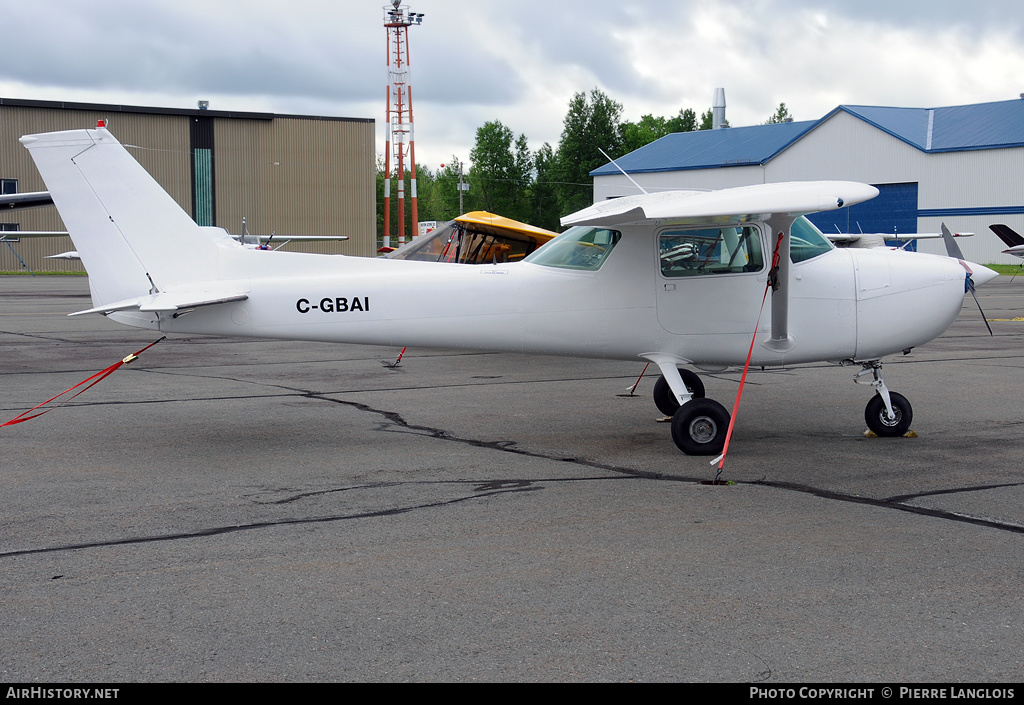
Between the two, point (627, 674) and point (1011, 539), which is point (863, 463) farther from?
point (627, 674)

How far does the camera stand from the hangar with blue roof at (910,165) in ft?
170

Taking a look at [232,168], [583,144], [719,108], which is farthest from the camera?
[583,144]

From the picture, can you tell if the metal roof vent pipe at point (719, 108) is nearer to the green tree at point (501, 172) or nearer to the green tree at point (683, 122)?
the green tree at point (501, 172)

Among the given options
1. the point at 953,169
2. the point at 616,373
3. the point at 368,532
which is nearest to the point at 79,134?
the point at 368,532

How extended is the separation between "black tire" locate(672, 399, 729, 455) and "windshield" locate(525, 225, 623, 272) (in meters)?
1.48

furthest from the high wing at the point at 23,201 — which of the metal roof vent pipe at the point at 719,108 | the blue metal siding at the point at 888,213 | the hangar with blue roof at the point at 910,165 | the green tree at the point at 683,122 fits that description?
the green tree at the point at 683,122

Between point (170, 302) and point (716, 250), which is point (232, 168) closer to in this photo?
point (170, 302)

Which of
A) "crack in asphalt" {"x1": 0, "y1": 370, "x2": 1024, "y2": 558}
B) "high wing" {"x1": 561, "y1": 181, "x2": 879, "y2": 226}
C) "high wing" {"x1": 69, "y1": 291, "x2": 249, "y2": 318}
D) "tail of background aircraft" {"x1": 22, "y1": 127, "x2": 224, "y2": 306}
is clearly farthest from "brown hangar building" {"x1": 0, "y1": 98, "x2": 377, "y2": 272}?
"high wing" {"x1": 561, "y1": 181, "x2": 879, "y2": 226}

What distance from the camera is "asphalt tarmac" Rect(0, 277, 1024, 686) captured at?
3.78 m

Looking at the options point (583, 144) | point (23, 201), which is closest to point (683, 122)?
point (583, 144)

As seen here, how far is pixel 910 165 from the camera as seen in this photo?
53.6 metres

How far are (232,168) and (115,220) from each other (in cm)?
6101

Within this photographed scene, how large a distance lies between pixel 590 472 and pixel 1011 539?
2852 mm

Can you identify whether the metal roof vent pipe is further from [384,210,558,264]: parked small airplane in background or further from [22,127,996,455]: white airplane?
[22,127,996,455]: white airplane
